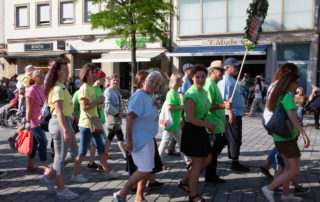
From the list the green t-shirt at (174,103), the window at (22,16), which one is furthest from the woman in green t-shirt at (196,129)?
the window at (22,16)

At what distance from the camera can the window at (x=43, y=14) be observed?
22422 mm

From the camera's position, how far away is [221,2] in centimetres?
1725

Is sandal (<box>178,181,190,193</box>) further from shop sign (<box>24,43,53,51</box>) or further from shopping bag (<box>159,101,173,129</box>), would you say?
shop sign (<box>24,43,53,51</box>)

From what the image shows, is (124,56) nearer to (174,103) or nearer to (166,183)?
(174,103)

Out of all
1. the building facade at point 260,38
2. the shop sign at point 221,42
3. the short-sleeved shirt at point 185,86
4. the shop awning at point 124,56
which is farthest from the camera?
the shop awning at point 124,56

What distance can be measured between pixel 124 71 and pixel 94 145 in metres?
→ 16.4

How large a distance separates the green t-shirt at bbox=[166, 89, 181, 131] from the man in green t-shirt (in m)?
0.64

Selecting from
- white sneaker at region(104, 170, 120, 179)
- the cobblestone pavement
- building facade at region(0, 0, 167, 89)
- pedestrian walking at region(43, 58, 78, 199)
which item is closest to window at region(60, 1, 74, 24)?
building facade at region(0, 0, 167, 89)

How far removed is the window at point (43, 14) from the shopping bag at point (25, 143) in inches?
769

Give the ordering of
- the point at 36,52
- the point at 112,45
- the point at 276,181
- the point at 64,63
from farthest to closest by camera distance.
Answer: the point at 36,52 → the point at 112,45 → the point at 64,63 → the point at 276,181

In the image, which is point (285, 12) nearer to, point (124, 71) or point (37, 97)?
point (124, 71)

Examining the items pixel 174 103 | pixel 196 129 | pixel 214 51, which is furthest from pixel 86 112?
pixel 214 51

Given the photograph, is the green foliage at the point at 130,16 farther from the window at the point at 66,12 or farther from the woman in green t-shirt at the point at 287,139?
the woman in green t-shirt at the point at 287,139

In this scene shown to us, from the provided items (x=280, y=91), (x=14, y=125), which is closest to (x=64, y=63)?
(x=280, y=91)
